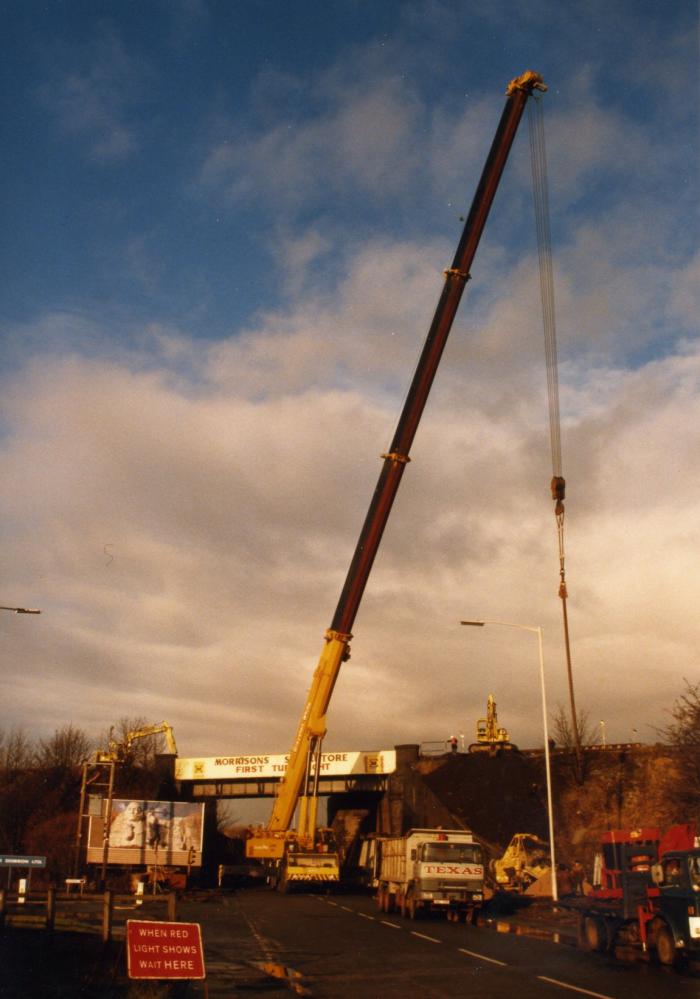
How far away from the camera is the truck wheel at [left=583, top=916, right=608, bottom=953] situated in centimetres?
2219

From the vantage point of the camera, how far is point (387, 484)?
41688 millimetres

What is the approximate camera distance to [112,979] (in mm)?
15180

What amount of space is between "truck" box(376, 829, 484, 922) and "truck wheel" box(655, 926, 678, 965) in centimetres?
Answer: 1235

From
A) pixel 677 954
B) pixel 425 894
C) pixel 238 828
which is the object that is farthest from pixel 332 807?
pixel 238 828

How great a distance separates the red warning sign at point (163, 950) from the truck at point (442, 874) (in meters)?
21.0

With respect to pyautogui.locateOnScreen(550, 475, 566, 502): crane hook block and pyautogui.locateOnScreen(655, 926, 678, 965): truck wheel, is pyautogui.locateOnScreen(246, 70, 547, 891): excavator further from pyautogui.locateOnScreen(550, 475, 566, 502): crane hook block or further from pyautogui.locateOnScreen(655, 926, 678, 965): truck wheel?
pyautogui.locateOnScreen(655, 926, 678, 965): truck wheel

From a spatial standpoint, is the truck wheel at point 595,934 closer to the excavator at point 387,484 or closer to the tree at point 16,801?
the excavator at point 387,484

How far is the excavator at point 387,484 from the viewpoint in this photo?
41.8m

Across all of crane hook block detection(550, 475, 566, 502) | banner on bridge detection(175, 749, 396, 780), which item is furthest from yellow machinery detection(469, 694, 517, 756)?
crane hook block detection(550, 475, 566, 502)

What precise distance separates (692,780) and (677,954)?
103 feet

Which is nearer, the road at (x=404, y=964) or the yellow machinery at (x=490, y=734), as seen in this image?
the road at (x=404, y=964)

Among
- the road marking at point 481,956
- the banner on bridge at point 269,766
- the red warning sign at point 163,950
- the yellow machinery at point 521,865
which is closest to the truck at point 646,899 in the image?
the road marking at point 481,956

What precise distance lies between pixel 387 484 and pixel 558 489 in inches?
312

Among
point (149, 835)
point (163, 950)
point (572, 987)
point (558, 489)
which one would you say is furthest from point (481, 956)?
point (149, 835)
